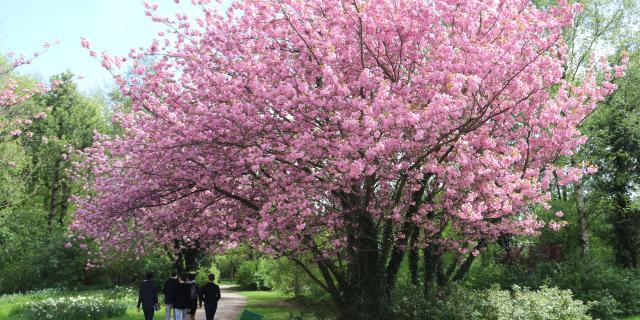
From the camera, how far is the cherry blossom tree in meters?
11.0

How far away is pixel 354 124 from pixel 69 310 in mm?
12554

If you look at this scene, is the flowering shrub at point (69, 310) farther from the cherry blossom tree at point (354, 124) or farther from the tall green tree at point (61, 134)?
the tall green tree at point (61, 134)

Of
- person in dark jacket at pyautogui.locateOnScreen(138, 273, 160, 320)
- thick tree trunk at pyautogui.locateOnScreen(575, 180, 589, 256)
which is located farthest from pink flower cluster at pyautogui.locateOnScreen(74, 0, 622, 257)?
thick tree trunk at pyautogui.locateOnScreen(575, 180, 589, 256)

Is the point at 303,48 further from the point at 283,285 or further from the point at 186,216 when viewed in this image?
the point at 283,285

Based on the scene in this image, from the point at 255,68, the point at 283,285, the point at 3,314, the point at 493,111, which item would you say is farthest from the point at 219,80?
the point at 283,285

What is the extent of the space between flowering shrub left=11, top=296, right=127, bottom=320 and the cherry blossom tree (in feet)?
14.1

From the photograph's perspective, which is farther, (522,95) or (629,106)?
(629,106)

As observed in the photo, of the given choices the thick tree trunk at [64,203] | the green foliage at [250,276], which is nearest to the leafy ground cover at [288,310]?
the green foliage at [250,276]

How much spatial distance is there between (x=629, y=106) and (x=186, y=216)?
67.5 ft

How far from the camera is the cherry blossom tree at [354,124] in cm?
1103

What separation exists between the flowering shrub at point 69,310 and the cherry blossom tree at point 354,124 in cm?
430

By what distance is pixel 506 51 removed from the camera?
11727mm

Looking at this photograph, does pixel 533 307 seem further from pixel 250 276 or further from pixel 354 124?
pixel 250 276

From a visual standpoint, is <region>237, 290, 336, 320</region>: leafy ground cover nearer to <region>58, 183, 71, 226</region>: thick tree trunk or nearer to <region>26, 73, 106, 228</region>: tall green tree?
<region>26, 73, 106, 228</region>: tall green tree
